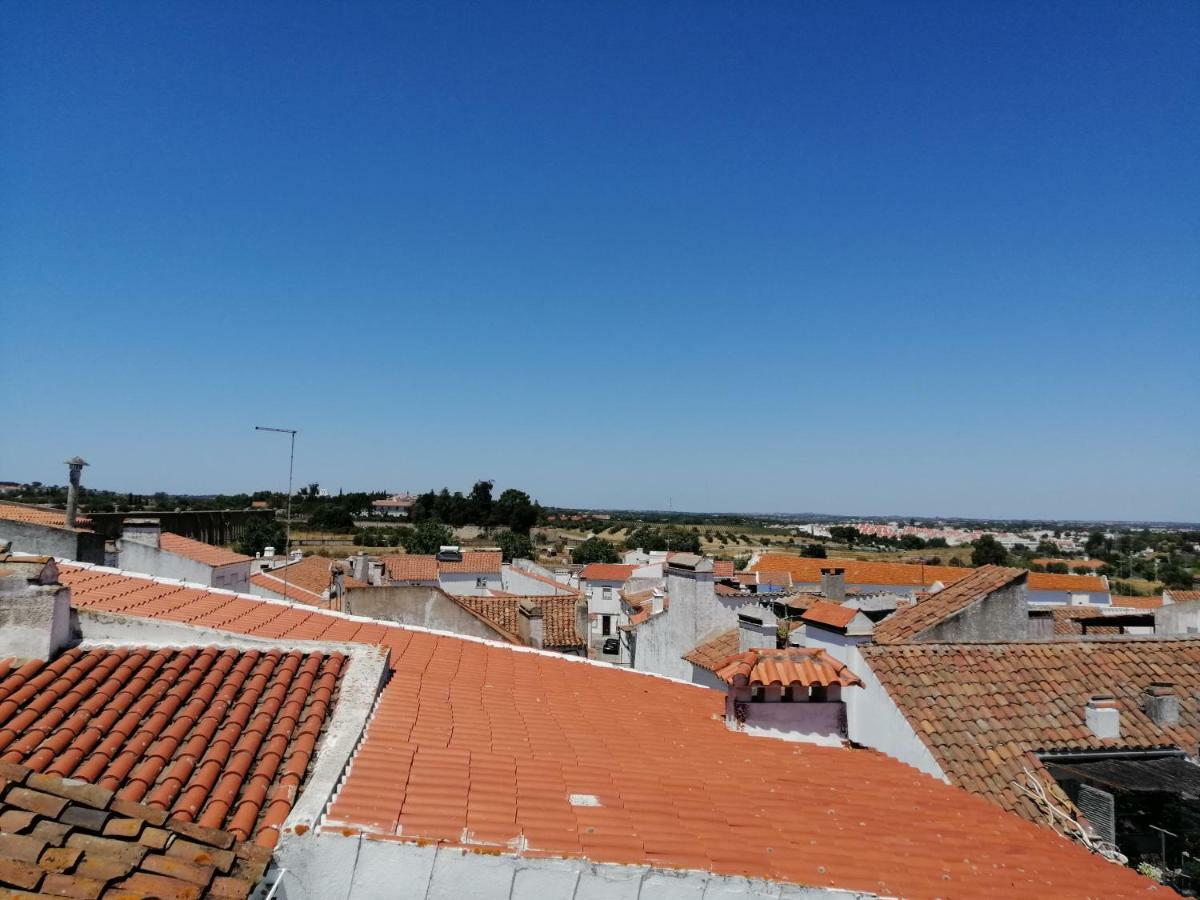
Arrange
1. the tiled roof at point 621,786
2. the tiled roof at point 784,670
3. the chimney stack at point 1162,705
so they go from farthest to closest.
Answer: the chimney stack at point 1162,705, the tiled roof at point 784,670, the tiled roof at point 621,786

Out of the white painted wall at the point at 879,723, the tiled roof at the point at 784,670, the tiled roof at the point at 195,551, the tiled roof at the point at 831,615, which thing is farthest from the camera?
the tiled roof at the point at 195,551

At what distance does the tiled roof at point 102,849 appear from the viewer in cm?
320

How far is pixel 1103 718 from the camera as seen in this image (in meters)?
10.6

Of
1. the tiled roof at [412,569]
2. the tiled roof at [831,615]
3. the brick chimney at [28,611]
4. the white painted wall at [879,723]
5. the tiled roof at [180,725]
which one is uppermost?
the brick chimney at [28,611]

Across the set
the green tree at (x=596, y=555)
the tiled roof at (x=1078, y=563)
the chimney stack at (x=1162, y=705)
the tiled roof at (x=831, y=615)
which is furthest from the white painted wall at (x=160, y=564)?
the tiled roof at (x=1078, y=563)

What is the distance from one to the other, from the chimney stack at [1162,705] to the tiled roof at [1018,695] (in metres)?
0.11

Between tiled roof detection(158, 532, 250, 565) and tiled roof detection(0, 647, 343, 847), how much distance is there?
44.8 feet

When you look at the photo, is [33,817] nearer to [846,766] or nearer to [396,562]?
[846,766]

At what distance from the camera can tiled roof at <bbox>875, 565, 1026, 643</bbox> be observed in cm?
1276

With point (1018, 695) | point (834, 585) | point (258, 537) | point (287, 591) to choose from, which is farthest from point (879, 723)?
point (258, 537)

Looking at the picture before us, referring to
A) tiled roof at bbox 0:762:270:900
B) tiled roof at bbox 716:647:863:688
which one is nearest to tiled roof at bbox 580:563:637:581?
tiled roof at bbox 716:647:863:688

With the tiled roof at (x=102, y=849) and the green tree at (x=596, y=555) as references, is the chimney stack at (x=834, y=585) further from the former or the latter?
the green tree at (x=596, y=555)

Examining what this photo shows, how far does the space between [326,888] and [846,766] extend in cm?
647

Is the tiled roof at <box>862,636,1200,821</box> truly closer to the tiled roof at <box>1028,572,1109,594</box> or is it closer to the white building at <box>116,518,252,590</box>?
the white building at <box>116,518,252,590</box>
